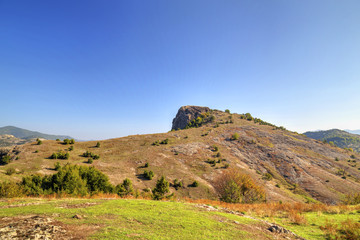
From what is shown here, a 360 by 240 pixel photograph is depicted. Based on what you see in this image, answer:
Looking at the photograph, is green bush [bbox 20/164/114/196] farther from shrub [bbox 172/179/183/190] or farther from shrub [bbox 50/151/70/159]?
shrub [bbox 50/151/70/159]

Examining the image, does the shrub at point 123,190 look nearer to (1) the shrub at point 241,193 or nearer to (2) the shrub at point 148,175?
(2) the shrub at point 148,175

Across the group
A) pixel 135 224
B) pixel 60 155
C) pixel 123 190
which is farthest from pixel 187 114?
pixel 135 224

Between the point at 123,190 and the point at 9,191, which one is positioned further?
the point at 123,190

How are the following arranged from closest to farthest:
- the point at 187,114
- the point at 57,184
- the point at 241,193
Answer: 1. the point at 57,184
2. the point at 241,193
3. the point at 187,114

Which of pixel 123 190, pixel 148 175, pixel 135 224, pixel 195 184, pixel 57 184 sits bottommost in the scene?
pixel 195 184

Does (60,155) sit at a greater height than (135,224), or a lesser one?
lesser

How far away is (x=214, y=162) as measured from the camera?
51.0m

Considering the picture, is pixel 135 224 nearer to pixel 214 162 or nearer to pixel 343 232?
pixel 343 232

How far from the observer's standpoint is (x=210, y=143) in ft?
226

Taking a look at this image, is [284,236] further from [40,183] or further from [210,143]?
[210,143]

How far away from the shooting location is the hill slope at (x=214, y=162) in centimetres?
3731

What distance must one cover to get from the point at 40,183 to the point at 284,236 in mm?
24462

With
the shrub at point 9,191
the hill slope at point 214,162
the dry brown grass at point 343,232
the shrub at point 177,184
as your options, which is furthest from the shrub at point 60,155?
the dry brown grass at point 343,232

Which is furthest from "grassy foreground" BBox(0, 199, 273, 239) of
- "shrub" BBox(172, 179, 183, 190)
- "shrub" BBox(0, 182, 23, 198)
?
"shrub" BBox(172, 179, 183, 190)
